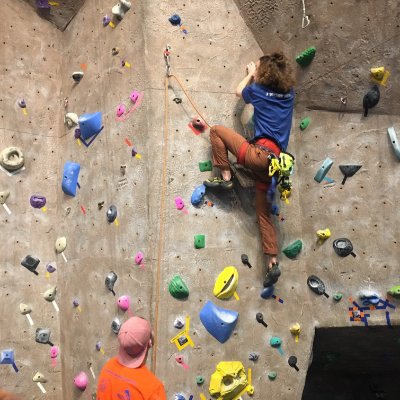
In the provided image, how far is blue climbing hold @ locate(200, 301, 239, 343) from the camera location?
3277 mm

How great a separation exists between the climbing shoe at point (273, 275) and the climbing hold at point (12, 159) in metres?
2.21

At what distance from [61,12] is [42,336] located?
281cm

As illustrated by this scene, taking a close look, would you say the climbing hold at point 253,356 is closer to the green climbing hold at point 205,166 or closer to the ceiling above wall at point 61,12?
the green climbing hold at point 205,166

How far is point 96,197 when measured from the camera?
372 centimetres

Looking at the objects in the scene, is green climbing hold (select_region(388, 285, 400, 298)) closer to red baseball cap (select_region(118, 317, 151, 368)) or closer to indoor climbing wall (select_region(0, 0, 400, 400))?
indoor climbing wall (select_region(0, 0, 400, 400))

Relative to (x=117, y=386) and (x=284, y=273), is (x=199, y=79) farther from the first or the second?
(x=117, y=386)

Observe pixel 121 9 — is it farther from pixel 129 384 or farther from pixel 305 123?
pixel 129 384

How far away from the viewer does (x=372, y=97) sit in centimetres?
344

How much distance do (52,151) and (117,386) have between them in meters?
2.14

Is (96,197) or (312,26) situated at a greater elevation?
(312,26)

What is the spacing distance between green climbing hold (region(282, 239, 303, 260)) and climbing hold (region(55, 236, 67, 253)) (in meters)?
1.79

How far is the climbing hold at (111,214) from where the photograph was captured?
3515 millimetres

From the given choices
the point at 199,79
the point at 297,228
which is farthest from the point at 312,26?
the point at 297,228

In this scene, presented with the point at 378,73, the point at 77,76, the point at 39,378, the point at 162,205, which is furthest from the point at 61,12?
the point at 39,378
